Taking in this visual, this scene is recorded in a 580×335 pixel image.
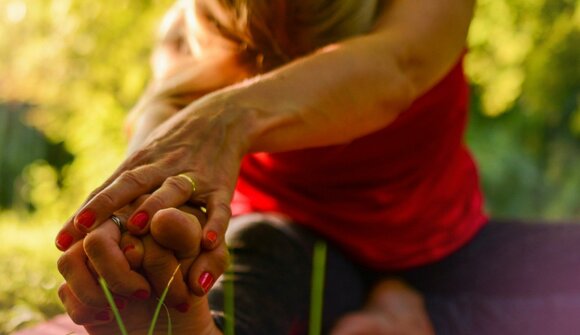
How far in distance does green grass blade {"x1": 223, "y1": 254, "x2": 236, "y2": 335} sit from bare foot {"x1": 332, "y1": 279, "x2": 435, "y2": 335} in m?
0.20

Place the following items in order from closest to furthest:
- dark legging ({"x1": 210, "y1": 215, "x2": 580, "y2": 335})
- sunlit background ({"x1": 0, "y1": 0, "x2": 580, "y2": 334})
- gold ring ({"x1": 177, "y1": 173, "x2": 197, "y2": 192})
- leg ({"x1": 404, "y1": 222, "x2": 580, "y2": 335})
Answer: gold ring ({"x1": 177, "y1": 173, "x2": 197, "y2": 192}) → dark legging ({"x1": 210, "y1": 215, "x2": 580, "y2": 335}) → leg ({"x1": 404, "y1": 222, "x2": 580, "y2": 335}) → sunlit background ({"x1": 0, "y1": 0, "x2": 580, "y2": 334})

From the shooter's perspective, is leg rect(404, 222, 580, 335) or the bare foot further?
leg rect(404, 222, 580, 335)

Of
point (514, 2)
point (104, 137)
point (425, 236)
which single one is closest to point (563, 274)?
point (425, 236)

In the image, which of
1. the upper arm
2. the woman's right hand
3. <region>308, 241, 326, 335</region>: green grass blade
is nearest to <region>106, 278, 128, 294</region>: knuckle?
the woman's right hand

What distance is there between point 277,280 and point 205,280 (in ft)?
2.17

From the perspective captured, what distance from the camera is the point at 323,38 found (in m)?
1.77

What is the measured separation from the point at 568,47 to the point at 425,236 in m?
2.35

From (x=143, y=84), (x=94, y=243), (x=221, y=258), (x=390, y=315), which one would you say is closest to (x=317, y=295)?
(x=390, y=315)

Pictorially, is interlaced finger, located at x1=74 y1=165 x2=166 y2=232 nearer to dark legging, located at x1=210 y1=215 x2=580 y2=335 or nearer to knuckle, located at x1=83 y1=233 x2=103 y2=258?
knuckle, located at x1=83 y1=233 x2=103 y2=258

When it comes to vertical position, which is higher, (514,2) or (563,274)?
(563,274)

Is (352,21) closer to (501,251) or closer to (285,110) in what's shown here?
(285,110)

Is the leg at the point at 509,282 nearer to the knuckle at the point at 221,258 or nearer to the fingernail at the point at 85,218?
the knuckle at the point at 221,258

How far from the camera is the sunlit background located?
14.1 feet

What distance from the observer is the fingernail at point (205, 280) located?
1.19 metres
